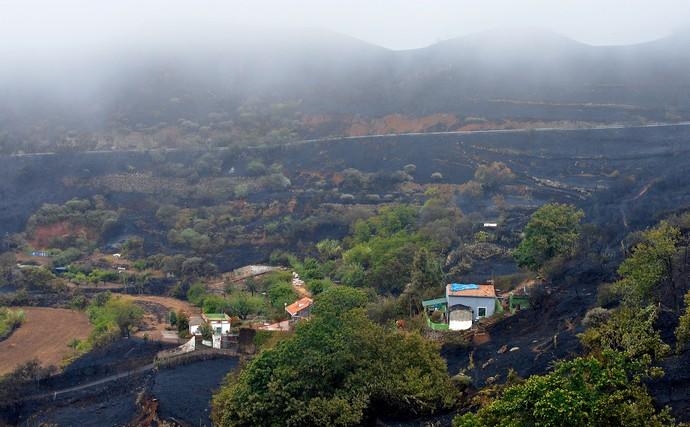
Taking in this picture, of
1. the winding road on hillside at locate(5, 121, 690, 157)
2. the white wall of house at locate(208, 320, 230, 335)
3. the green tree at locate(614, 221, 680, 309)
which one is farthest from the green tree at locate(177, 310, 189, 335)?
the winding road on hillside at locate(5, 121, 690, 157)

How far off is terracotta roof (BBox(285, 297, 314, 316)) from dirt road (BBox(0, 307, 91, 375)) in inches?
280

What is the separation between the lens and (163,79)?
6581 cm

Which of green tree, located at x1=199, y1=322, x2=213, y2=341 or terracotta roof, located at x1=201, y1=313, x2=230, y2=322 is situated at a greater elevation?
green tree, located at x1=199, y1=322, x2=213, y2=341

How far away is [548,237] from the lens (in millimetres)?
22203

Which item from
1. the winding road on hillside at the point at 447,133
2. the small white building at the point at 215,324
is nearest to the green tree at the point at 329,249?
the small white building at the point at 215,324

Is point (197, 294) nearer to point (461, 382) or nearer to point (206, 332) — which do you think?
point (206, 332)

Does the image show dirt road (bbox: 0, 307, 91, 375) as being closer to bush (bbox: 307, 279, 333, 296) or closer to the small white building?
the small white building

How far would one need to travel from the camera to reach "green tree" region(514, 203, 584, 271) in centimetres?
2186

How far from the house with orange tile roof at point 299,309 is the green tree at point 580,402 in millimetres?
13891

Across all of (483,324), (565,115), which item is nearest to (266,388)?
(483,324)

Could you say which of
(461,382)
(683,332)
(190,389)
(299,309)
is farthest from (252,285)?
(683,332)

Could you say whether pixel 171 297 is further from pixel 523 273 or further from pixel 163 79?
pixel 163 79

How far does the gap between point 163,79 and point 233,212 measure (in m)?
27.7

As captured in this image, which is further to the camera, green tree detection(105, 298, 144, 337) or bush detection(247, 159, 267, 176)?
bush detection(247, 159, 267, 176)
